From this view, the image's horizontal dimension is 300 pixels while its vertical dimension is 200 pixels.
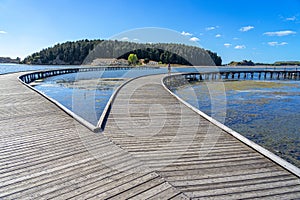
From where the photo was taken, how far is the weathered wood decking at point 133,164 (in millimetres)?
2869

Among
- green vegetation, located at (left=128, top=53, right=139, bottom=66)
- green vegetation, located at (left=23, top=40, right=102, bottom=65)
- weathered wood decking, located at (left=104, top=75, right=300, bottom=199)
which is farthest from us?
green vegetation, located at (left=23, top=40, right=102, bottom=65)

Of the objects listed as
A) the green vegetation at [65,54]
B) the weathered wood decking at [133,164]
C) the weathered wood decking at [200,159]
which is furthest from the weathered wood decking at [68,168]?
the green vegetation at [65,54]

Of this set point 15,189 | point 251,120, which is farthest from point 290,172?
point 251,120

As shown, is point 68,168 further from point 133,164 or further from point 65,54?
point 65,54

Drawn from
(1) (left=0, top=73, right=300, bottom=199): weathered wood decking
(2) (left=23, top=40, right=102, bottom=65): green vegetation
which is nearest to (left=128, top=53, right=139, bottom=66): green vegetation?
(2) (left=23, top=40, right=102, bottom=65): green vegetation

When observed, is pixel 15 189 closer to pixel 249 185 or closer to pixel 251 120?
pixel 249 185

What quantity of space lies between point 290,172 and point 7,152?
504cm

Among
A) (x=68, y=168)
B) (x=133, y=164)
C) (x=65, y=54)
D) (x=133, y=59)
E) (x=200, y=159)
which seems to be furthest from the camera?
(x=65, y=54)

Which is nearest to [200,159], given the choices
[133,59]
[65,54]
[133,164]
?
[133,164]

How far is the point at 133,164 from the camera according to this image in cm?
358

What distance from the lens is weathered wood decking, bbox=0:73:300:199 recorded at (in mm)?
2869

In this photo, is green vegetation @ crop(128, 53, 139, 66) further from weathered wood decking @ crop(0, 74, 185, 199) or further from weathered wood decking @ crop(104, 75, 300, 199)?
weathered wood decking @ crop(0, 74, 185, 199)

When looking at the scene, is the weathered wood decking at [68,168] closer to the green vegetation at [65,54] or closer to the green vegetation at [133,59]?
the green vegetation at [133,59]

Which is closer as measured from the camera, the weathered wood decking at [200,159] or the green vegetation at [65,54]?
the weathered wood decking at [200,159]
